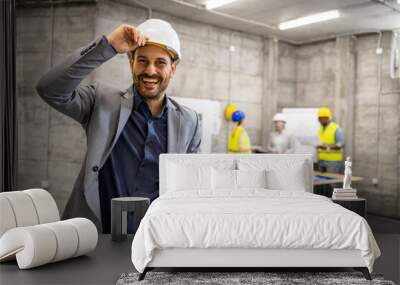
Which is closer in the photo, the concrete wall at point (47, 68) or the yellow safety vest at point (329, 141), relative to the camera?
the concrete wall at point (47, 68)

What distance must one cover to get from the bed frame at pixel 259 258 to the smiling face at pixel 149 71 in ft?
7.44

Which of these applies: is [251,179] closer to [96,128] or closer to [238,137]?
[96,128]

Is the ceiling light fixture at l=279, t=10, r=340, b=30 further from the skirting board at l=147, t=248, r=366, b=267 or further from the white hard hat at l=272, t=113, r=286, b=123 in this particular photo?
the skirting board at l=147, t=248, r=366, b=267

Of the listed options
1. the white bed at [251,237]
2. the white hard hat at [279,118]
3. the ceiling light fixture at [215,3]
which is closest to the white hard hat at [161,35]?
the ceiling light fixture at [215,3]

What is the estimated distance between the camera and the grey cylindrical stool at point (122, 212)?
4164mm

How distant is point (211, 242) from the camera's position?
10.2 feet

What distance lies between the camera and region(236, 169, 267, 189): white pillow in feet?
14.0

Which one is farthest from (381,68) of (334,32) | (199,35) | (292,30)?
(199,35)

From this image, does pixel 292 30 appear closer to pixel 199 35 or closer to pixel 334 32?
pixel 334 32

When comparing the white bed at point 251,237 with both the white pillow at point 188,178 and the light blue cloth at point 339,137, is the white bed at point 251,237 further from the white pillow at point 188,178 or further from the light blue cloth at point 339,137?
the light blue cloth at point 339,137

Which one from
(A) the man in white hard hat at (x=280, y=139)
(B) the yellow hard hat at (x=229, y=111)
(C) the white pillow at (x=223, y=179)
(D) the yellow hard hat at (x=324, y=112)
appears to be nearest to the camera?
(C) the white pillow at (x=223, y=179)

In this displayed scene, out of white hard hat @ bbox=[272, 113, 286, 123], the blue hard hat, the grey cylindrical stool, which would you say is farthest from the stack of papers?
white hard hat @ bbox=[272, 113, 286, 123]

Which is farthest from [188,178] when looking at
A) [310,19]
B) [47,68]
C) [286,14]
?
[310,19]

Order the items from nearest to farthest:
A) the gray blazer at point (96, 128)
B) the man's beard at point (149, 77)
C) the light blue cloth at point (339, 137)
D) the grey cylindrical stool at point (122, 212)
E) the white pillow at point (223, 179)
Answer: the grey cylindrical stool at point (122, 212), the white pillow at point (223, 179), the gray blazer at point (96, 128), the man's beard at point (149, 77), the light blue cloth at point (339, 137)
